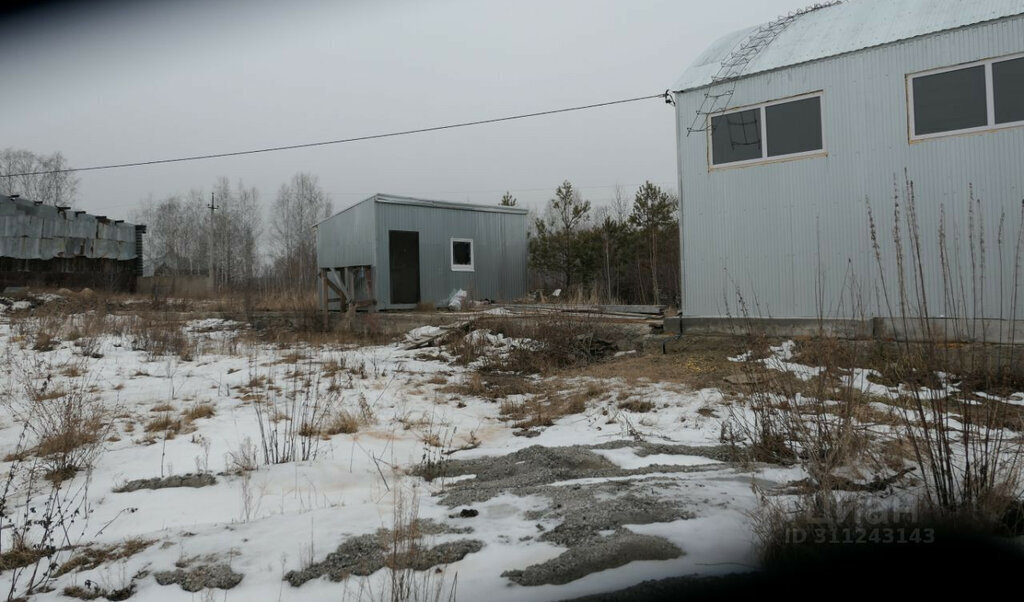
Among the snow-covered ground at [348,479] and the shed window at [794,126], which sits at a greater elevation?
the shed window at [794,126]

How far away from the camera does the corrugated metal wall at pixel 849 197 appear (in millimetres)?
7453

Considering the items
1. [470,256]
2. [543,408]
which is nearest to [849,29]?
[543,408]

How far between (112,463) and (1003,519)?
19.2ft

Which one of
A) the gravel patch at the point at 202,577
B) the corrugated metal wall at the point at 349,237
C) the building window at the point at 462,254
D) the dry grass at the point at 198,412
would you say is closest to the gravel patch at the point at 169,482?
the gravel patch at the point at 202,577

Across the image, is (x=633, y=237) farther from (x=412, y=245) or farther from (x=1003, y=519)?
(x=1003, y=519)

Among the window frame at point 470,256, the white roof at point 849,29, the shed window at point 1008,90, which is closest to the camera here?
the shed window at point 1008,90

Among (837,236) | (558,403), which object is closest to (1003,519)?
(558,403)

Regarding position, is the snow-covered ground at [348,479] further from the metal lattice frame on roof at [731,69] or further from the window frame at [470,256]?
the window frame at [470,256]

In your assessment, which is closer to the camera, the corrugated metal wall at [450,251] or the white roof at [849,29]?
the white roof at [849,29]

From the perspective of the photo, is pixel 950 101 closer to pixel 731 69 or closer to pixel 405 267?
pixel 731 69

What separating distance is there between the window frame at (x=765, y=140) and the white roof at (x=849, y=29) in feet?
1.66

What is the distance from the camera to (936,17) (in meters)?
7.91

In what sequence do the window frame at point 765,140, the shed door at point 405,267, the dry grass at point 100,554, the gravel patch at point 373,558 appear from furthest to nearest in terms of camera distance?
the shed door at point 405,267 → the window frame at point 765,140 → the dry grass at point 100,554 → the gravel patch at point 373,558

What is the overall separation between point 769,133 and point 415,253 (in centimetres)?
1118
